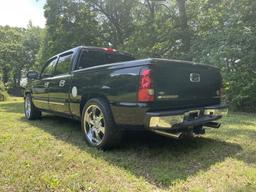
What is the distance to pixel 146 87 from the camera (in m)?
3.79

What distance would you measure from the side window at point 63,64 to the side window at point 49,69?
289 millimetres

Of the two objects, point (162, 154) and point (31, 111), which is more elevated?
point (31, 111)

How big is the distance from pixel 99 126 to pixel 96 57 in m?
1.70

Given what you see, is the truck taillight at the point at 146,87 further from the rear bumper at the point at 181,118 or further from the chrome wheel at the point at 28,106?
the chrome wheel at the point at 28,106

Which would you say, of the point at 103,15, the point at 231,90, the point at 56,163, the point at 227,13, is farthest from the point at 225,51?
the point at 103,15

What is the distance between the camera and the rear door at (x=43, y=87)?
21.3 ft

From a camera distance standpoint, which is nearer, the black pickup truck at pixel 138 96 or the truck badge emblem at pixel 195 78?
the black pickup truck at pixel 138 96

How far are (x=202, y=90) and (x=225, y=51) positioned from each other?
21.2 ft

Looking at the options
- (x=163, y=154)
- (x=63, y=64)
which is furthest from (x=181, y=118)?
(x=63, y=64)

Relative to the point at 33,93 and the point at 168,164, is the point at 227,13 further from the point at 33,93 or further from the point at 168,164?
the point at 168,164

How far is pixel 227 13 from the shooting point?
39.0ft

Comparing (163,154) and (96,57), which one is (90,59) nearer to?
(96,57)

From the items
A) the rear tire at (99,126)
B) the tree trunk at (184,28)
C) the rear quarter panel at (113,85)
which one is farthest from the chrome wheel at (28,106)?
the tree trunk at (184,28)

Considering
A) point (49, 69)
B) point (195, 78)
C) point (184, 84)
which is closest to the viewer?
point (184, 84)
